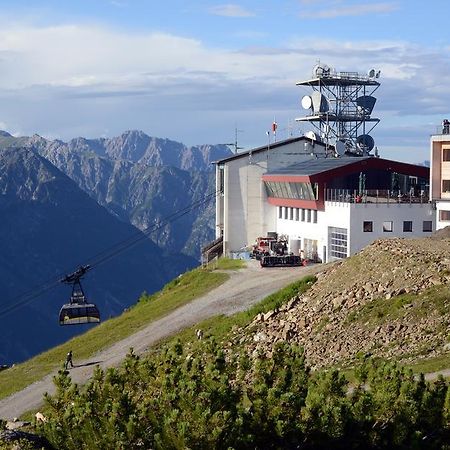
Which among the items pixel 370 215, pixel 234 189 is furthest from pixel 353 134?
pixel 370 215

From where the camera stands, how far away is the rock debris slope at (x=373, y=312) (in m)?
37.8

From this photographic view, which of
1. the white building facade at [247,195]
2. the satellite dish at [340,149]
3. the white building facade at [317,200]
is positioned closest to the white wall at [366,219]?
the white building facade at [317,200]

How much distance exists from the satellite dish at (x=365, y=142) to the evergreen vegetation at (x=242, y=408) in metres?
83.1

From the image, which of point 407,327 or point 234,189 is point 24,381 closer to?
point 407,327

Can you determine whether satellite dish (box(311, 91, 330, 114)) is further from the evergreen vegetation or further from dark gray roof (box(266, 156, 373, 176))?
the evergreen vegetation

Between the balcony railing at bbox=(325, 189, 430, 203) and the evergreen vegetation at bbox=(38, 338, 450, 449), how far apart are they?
45.4 m

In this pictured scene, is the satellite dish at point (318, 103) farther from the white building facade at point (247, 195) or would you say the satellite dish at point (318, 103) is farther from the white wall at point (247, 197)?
the white wall at point (247, 197)

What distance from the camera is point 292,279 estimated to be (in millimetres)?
57781

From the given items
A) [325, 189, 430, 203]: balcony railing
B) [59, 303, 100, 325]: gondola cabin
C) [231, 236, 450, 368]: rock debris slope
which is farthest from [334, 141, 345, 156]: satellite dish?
[231, 236, 450, 368]: rock debris slope

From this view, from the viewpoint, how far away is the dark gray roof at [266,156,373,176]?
247 ft

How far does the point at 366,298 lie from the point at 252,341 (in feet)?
18.4

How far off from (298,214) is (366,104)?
37.0 m

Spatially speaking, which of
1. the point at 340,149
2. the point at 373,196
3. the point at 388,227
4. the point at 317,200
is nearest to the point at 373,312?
the point at 388,227

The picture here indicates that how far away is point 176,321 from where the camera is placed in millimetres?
54781
